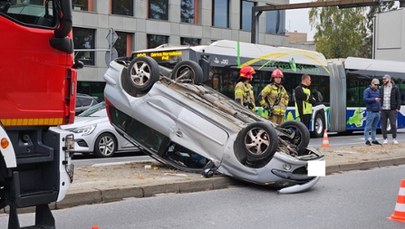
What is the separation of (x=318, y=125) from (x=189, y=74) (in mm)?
12488

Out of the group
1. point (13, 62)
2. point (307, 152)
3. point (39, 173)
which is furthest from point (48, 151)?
point (307, 152)

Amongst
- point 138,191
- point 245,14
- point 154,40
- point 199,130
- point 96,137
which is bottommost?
point 138,191

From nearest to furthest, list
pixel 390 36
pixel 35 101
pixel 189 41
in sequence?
pixel 35 101 → pixel 189 41 → pixel 390 36

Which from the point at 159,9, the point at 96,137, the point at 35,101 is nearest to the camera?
the point at 35,101

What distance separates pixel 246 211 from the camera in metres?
7.24

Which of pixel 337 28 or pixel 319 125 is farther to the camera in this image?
pixel 337 28

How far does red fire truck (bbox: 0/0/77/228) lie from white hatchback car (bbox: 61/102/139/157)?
764 cm

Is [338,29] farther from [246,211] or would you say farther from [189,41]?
[246,211]

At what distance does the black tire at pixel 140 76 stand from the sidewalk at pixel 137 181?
139cm

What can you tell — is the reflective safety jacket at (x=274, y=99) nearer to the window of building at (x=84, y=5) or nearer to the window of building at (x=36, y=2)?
the window of building at (x=36, y=2)

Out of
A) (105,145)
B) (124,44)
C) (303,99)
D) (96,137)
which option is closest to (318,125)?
(303,99)

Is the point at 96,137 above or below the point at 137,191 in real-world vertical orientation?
above

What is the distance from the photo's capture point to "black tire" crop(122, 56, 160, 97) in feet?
29.7

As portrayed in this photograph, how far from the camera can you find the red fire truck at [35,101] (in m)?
4.49
